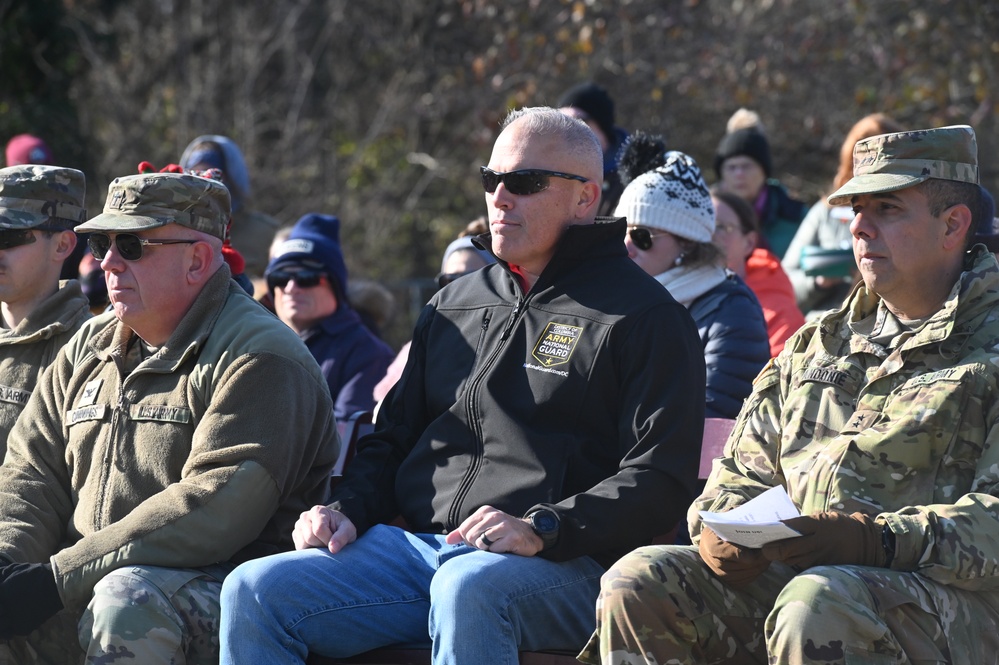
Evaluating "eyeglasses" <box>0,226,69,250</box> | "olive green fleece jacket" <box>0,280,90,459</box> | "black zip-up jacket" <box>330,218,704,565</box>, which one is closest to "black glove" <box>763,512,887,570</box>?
"black zip-up jacket" <box>330,218,704,565</box>

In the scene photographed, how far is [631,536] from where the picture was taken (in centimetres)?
396

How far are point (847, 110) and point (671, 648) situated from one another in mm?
10230

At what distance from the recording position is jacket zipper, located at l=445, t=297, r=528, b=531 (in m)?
4.16

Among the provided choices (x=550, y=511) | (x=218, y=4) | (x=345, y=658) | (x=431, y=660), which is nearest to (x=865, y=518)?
(x=550, y=511)

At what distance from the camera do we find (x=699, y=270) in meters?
5.56

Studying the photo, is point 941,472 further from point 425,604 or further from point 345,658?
point 345,658

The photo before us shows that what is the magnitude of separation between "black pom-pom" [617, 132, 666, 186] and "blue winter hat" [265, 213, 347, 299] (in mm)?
1592

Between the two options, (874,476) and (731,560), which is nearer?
(731,560)

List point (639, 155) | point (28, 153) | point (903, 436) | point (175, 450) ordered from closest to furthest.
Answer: point (903, 436)
point (175, 450)
point (639, 155)
point (28, 153)

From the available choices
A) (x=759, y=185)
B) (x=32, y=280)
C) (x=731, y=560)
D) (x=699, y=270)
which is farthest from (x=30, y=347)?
(x=759, y=185)

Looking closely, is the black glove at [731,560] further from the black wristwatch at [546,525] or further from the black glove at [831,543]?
the black wristwatch at [546,525]

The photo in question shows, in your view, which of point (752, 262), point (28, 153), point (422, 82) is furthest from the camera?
point (422, 82)

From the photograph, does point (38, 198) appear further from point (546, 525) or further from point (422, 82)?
point (422, 82)

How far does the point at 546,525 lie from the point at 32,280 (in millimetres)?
2554
